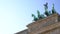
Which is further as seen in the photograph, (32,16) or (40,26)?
(32,16)

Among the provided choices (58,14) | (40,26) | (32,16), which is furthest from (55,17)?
(32,16)

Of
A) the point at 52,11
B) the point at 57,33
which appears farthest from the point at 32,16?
the point at 57,33

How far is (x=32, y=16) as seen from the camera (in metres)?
31.1

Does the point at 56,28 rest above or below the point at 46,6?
below

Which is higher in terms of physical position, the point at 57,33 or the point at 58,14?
the point at 58,14

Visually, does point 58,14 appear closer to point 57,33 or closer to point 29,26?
point 57,33

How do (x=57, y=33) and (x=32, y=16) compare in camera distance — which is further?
(x=32, y=16)

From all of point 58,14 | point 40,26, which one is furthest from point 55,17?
point 40,26

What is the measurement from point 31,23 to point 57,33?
383cm

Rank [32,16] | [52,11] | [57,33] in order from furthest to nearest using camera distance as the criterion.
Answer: [32,16] < [52,11] < [57,33]

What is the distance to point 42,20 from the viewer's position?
28.6 metres

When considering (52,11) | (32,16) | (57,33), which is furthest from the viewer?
(32,16)

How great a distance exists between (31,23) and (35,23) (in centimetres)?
53

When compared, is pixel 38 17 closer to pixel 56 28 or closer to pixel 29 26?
pixel 29 26
